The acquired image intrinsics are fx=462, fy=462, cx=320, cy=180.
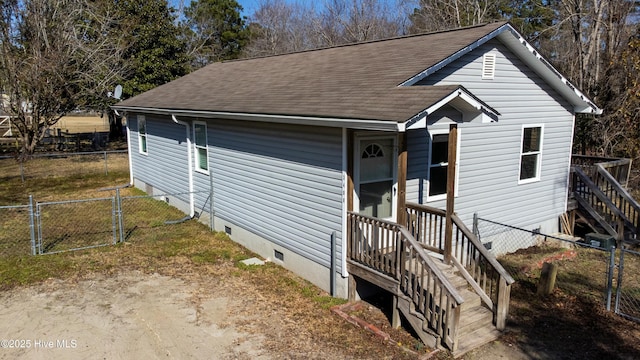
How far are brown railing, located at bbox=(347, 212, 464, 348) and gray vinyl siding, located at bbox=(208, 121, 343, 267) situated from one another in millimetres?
420

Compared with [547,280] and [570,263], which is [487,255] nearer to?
[547,280]

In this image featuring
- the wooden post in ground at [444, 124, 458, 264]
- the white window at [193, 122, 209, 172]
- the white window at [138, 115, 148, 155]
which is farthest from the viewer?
the white window at [138, 115, 148, 155]

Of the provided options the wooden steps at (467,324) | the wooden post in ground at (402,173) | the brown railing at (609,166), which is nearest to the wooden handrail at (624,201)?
the brown railing at (609,166)

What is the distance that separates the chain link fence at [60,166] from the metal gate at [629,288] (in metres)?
18.3

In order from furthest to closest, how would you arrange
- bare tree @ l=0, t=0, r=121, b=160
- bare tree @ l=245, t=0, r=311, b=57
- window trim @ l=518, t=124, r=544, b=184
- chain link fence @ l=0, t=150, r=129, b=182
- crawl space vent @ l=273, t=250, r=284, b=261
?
bare tree @ l=245, t=0, r=311, b=57 < bare tree @ l=0, t=0, r=121, b=160 < chain link fence @ l=0, t=150, r=129, b=182 < window trim @ l=518, t=124, r=544, b=184 < crawl space vent @ l=273, t=250, r=284, b=261

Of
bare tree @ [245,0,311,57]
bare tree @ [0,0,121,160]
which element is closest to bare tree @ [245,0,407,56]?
bare tree @ [245,0,311,57]

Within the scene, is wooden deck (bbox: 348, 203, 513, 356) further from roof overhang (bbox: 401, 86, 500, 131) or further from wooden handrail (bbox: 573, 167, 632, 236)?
wooden handrail (bbox: 573, 167, 632, 236)

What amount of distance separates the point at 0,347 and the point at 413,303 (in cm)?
550

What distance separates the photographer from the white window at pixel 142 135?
15102 millimetres

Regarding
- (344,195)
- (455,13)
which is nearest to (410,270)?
(344,195)

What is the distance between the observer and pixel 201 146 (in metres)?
11.5

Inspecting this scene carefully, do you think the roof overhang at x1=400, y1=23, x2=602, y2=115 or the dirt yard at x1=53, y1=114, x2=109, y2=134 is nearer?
the roof overhang at x1=400, y1=23, x2=602, y2=115

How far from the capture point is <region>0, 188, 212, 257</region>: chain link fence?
9789mm

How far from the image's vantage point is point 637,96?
13.2 m
